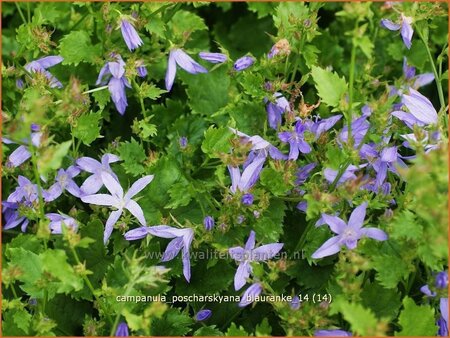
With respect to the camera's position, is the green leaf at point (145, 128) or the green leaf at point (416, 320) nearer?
the green leaf at point (416, 320)

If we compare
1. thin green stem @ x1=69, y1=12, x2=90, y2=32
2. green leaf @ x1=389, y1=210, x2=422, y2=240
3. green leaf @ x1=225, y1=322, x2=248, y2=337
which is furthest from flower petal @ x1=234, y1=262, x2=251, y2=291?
thin green stem @ x1=69, y1=12, x2=90, y2=32

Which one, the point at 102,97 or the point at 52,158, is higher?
the point at 52,158

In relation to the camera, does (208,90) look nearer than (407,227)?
No

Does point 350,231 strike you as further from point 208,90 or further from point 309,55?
point 208,90

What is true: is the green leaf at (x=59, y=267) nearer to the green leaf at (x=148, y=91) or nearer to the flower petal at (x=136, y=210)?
the flower petal at (x=136, y=210)

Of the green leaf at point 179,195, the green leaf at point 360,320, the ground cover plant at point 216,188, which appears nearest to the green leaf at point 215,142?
the ground cover plant at point 216,188

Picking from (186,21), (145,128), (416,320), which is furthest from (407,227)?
(186,21)

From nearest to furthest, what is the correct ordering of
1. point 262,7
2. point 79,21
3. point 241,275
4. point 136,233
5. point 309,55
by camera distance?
point 241,275 < point 136,233 < point 309,55 < point 79,21 < point 262,7

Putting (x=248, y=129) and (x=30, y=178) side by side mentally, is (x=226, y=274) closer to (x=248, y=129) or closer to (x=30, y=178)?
(x=248, y=129)
